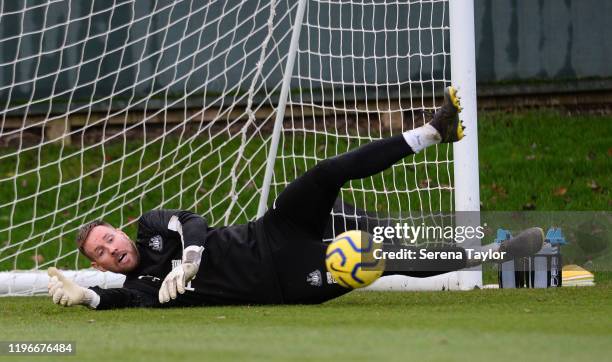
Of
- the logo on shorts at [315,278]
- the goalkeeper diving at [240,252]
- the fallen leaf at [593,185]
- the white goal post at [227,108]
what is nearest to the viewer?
the goalkeeper diving at [240,252]

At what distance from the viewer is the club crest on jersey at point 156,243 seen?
615 centimetres

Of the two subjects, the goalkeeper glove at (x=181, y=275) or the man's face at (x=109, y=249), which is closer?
the goalkeeper glove at (x=181, y=275)

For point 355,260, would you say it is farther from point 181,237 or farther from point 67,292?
point 67,292

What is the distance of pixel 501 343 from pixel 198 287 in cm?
221

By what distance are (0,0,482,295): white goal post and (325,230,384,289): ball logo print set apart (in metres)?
1.19

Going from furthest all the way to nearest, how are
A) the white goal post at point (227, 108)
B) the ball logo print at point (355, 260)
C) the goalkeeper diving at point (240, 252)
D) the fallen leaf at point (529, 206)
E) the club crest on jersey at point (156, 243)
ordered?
the fallen leaf at point (529, 206) → the white goal post at point (227, 108) → the club crest on jersey at point (156, 243) → the goalkeeper diving at point (240, 252) → the ball logo print at point (355, 260)

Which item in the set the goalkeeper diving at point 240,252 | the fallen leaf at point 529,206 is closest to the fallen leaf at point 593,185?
the fallen leaf at point 529,206

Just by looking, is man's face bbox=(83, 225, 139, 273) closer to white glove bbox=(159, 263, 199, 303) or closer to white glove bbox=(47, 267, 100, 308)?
white glove bbox=(47, 267, 100, 308)

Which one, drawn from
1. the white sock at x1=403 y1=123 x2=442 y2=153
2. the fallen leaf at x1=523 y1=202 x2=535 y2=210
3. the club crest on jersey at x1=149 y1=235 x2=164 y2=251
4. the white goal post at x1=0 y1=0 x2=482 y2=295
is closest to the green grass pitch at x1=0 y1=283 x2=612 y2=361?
the club crest on jersey at x1=149 y1=235 x2=164 y2=251

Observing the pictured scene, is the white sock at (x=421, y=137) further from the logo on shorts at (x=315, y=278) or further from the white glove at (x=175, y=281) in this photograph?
the white glove at (x=175, y=281)

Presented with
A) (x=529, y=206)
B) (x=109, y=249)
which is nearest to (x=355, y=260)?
(x=109, y=249)

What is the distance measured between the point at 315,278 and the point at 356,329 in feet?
4.01

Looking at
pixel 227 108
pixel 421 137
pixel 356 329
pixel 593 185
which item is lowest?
pixel 356 329

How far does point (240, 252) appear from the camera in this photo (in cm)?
606
